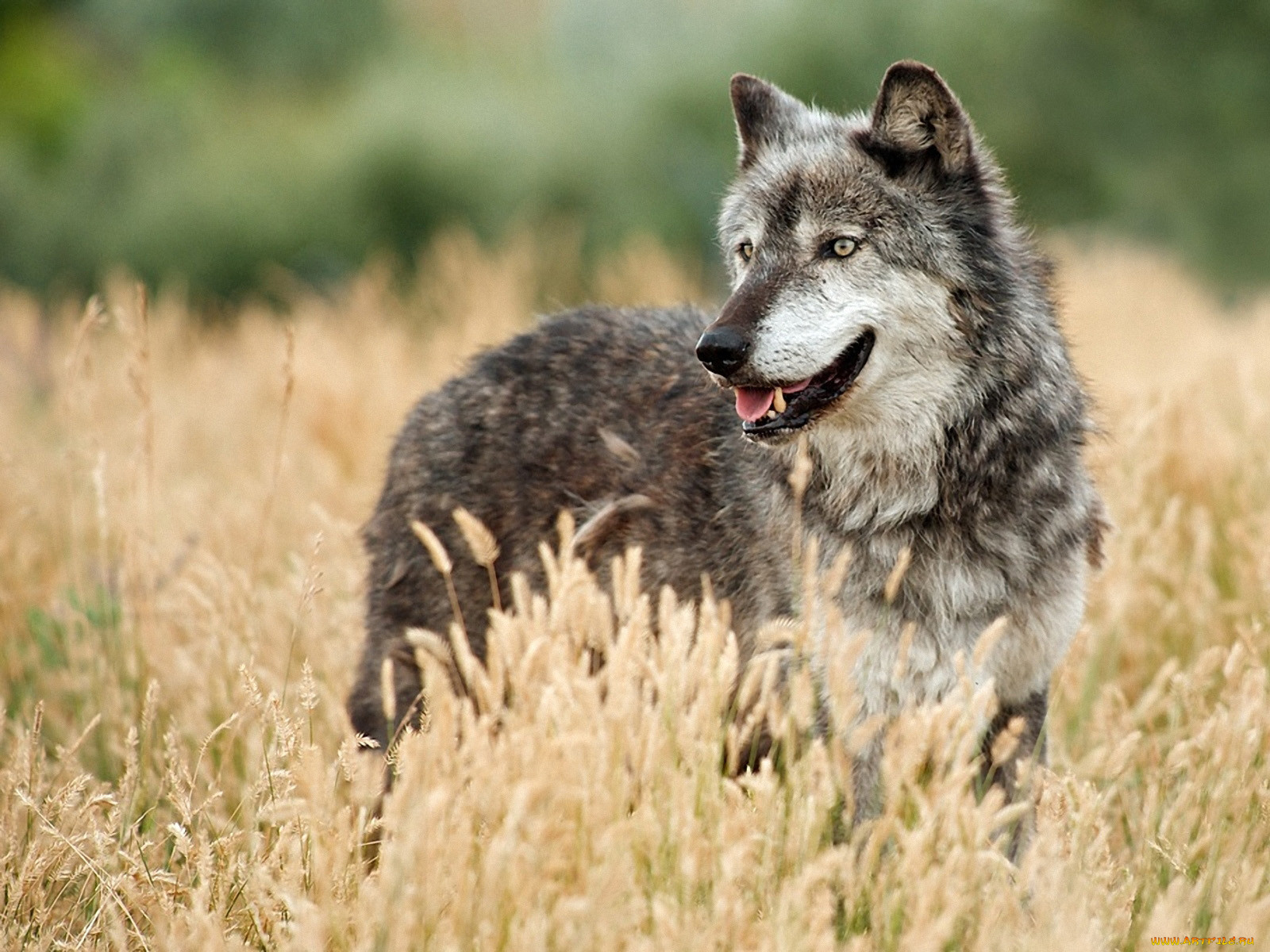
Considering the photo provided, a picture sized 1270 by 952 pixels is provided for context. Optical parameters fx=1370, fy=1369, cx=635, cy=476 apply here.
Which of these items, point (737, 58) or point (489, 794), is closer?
point (489, 794)

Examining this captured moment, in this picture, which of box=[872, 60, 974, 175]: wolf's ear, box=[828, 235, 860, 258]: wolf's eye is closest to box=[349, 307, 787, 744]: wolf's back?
box=[828, 235, 860, 258]: wolf's eye

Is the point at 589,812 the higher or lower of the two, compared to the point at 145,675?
higher

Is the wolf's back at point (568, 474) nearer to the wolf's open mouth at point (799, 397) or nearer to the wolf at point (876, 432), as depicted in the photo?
the wolf at point (876, 432)

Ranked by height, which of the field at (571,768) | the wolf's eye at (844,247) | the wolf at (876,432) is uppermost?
the wolf's eye at (844,247)

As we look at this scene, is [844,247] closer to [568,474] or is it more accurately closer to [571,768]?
[568,474]

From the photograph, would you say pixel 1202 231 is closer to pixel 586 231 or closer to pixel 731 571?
pixel 586 231

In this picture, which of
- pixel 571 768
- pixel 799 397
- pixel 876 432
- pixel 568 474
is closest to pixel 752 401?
pixel 799 397

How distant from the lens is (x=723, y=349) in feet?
11.0

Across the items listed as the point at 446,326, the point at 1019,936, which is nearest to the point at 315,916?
the point at 1019,936

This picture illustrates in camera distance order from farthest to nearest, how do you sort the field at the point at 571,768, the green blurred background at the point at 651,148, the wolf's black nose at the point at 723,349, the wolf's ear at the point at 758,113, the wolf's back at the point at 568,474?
the green blurred background at the point at 651,148 → the wolf's ear at the point at 758,113 → the wolf's back at the point at 568,474 → the wolf's black nose at the point at 723,349 → the field at the point at 571,768

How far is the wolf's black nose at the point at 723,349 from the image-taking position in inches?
131

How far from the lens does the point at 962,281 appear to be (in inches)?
138

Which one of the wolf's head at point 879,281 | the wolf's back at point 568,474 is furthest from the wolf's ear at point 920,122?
the wolf's back at point 568,474

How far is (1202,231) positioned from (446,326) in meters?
10.7
